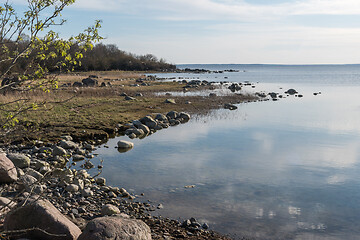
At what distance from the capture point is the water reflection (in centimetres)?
1082

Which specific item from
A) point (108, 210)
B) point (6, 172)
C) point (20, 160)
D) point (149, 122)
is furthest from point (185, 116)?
point (108, 210)

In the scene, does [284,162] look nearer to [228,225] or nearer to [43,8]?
[228,225]

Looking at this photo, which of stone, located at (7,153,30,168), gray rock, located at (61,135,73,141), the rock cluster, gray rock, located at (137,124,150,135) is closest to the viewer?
stone, located at (7,153,30,168)

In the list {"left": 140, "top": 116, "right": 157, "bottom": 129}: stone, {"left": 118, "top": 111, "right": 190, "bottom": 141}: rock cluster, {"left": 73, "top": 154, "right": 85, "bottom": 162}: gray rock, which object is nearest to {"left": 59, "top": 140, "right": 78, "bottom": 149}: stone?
{"left": 73, "top": 154, "right": 85, "bottom": 162}: gray rock

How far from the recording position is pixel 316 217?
11.2 m

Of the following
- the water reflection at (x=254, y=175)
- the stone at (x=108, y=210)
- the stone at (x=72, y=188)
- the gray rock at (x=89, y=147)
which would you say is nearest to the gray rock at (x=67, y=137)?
the gray rock at (x=89, y=147)

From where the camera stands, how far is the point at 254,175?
15.2 m

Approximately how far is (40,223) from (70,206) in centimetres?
308

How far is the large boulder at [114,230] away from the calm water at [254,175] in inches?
126

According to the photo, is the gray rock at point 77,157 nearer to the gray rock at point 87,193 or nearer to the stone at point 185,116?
the gray rock at point 87,193

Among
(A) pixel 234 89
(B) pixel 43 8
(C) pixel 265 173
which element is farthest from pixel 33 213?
(A) pixel 234 89

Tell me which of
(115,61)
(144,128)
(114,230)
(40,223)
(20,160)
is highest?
(115,61)

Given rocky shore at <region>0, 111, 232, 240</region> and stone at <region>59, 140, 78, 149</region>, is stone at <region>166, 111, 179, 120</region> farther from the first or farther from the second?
stone at <region>59, 140, 78, 149</region>

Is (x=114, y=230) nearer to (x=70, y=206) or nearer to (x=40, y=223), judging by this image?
(x=40, y=223)
